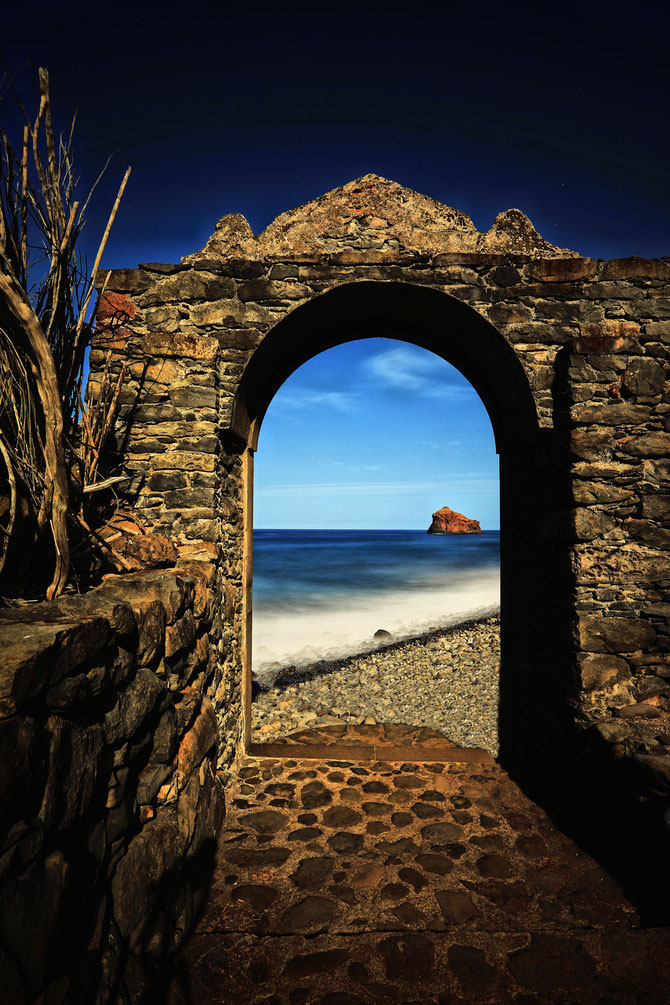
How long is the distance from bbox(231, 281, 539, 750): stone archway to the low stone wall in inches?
65.0

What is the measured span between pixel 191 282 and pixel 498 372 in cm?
256

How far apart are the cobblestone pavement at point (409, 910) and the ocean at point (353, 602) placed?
6.52m

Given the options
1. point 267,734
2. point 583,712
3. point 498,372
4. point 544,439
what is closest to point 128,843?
point 583,712

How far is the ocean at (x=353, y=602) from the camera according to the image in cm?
1229

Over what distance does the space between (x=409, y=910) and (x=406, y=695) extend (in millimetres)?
4509

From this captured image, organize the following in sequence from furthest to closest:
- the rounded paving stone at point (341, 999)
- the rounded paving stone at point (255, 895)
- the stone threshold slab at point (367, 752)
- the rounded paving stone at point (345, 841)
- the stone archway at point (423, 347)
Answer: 1. the stone threshold slab at point (367, 752)
2. the stone archway at point (423, 347)
3. the rounded paving stone at point (345, 841)
4. the rounded paving stone at point (255, 895)
5. the rounded paving stone at point (341, 999)

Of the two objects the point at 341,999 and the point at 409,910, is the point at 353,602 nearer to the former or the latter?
the point at 409,910

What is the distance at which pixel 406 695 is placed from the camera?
6797 mm

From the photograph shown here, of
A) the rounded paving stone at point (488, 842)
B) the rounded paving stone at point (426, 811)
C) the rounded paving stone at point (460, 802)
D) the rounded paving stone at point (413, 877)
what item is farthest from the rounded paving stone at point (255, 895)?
the rounded paving stone at point (460, 802)

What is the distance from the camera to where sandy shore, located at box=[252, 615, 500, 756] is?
5.34 m

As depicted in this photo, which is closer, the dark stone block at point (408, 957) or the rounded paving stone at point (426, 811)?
the dark stone block at point (408, 957)

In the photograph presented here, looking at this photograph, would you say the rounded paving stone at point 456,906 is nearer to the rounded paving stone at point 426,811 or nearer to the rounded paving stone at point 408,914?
the rounded paving stone at point 408,914

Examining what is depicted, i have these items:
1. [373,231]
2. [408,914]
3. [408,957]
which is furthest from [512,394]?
[408,957]

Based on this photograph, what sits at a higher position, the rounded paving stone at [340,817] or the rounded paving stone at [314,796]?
the rounded paving stone at [340,817]
